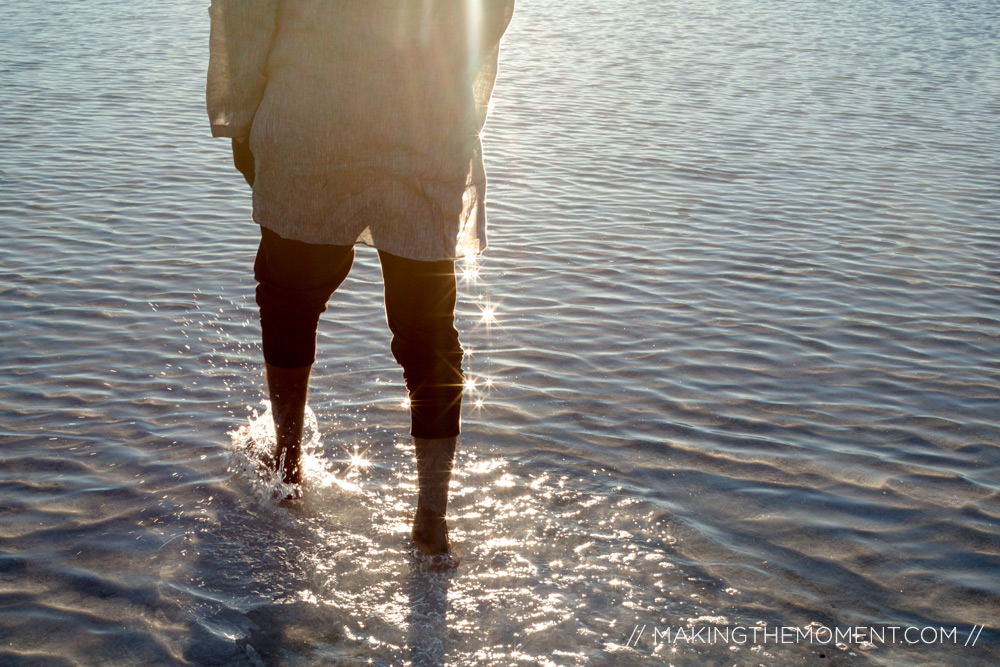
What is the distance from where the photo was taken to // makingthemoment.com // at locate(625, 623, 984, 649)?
2.72m

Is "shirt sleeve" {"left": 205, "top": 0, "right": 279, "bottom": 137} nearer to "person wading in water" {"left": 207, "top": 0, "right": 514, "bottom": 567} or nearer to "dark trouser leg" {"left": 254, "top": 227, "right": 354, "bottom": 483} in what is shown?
"person wading in water" {"left": 207, "top": 0, "right": 514, "bottom": 567}

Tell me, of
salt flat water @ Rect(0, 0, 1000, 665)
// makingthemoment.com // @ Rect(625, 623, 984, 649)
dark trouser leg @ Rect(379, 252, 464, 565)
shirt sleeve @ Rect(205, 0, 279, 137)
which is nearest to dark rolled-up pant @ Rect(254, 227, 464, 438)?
dark trouser leg @ Rect(379, 252, 464, 565)

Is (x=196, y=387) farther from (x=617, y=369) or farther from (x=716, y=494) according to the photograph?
(x=716, y=494)

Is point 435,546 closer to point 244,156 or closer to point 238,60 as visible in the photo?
point 244,156

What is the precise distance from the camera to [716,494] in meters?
3.56

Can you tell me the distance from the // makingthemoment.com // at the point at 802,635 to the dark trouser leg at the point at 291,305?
126 cm

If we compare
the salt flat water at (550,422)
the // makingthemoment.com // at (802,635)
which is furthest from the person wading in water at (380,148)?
the // makingthemoment.com // at (802,635)

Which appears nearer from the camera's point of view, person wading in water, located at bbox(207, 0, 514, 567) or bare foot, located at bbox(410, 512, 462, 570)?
person wading in water, located at bbox(207, 0, 514, 567)

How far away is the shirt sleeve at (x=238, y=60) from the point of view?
109 inches

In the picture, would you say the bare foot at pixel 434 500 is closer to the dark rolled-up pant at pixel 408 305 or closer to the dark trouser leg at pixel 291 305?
the dark rolled-up pant at pixel 408 305

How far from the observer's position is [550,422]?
4105 mm

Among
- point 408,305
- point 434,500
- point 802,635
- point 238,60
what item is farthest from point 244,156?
point 802,635

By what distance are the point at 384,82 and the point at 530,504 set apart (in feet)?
4.81

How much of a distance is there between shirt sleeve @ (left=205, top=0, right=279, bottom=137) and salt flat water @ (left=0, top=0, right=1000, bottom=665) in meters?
1.24
